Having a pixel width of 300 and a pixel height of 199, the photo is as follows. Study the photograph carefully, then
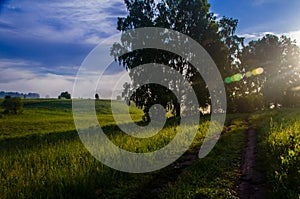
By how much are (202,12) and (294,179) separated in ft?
124

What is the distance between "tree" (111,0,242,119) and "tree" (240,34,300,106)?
3113 cm

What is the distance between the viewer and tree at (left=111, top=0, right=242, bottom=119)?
40.0 m

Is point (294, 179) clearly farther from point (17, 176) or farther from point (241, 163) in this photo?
point (17, 176)

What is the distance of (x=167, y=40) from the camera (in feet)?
133

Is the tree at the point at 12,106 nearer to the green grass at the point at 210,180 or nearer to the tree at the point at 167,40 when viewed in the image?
the tree at the point at 167,40

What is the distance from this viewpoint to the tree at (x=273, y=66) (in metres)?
69.8

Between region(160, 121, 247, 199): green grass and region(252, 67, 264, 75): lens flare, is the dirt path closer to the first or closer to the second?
region(160, 121, 247, 199): green grass

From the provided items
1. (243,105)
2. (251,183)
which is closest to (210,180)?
(251,183)

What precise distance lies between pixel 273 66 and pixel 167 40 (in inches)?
1690

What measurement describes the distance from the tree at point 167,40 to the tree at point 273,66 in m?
31.1

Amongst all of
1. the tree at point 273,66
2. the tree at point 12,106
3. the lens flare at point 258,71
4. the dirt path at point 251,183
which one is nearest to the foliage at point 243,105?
the tree at point 273,66

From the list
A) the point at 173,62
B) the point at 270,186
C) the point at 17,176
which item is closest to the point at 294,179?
the point at 270,186

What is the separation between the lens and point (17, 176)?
28.7ft

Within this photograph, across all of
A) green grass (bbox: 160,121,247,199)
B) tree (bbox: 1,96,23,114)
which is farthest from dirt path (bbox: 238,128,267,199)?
tree (bbox: 1,96,23,114)
